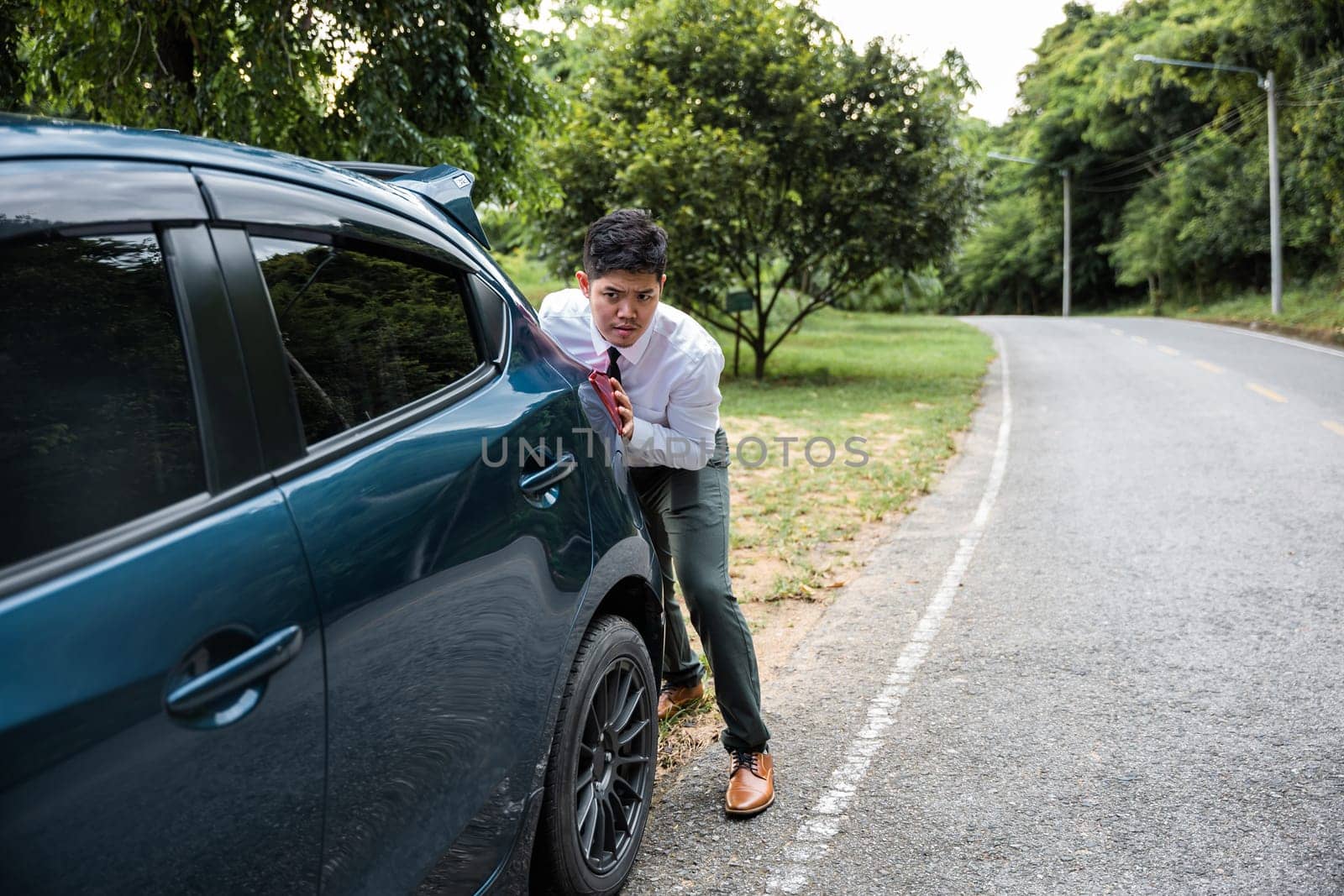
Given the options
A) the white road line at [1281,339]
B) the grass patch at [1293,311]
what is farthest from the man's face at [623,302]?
the grass patch at [1293,311]

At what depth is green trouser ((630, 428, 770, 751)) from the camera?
11.1 ft

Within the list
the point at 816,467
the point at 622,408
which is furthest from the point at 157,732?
the point at 816,467

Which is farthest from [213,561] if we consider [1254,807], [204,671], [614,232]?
[1254,807]

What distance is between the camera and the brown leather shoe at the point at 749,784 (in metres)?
3.45

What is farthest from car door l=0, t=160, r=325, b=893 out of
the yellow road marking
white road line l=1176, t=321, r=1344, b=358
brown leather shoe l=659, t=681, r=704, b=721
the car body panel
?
white road line l=1176, t=321, r=1344, b=358

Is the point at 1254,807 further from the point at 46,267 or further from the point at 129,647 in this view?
the point at 46,267

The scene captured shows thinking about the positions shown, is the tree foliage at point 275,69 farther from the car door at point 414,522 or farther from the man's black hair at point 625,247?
the car door at point 414,522

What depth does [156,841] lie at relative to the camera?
144 cm

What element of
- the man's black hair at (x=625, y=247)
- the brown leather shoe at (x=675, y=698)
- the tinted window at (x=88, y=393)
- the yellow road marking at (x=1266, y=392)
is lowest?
the yellow road marking at (x=1266, y=392)

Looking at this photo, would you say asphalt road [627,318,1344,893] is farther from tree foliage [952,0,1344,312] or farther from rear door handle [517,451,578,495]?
tree foliage [952,0,1344,312]

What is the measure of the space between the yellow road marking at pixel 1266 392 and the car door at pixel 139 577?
46.6 feet

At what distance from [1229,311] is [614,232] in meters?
37.1

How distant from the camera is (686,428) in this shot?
3.35 metres

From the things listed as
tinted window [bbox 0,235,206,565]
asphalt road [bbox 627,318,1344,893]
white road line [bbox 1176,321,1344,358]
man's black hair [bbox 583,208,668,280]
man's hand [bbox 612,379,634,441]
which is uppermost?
man's black hair [bbox 583,208,668,280]
